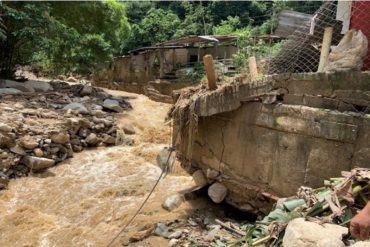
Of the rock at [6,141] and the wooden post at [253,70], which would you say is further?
the rock at [6,141]

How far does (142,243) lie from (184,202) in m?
1.39

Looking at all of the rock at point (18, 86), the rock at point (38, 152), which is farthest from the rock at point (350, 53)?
the rock at point (18, 86)

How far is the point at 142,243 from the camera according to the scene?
562 centimetres

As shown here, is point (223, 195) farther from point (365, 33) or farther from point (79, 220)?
point (365, 33)

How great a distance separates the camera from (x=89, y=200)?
7523mm

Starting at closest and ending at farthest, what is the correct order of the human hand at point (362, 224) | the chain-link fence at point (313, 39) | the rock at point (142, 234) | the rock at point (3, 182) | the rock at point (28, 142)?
the human hand at point (362, 224) < the chain-link fence at point (313, 39) < the rock at point (142, 234) < the rock at point (3, 182) < the rock at point (28, 142)

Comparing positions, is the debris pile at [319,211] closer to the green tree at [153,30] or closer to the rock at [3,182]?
the rock at [3,182]

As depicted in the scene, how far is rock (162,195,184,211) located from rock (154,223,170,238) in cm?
69

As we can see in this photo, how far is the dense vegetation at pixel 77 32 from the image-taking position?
12.5 metres

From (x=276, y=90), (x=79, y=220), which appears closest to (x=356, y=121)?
(x=276, y=90)

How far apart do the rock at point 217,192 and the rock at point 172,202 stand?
0.72 metres

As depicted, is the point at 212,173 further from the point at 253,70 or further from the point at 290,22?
the point at 290,22

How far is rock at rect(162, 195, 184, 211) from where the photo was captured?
264 inches

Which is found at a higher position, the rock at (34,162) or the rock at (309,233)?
the rock at (309,233)
